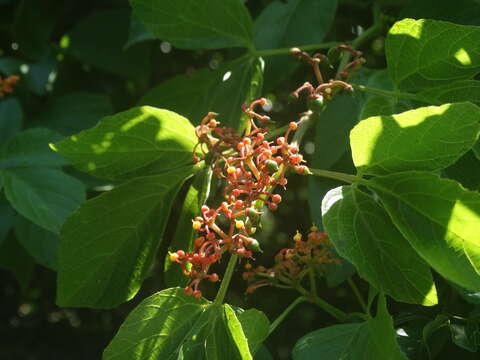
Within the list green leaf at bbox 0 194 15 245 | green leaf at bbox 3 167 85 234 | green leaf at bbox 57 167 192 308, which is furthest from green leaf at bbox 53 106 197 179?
green leaf at bbox 0 194 15 245

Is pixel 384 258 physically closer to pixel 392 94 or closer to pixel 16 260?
pixel 392 94

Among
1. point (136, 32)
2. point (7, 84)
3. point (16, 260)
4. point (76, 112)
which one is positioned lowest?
point (16, 260)

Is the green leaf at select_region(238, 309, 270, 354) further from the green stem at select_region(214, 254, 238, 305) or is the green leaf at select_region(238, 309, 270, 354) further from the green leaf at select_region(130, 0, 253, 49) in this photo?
the green leaf at select_region(130, 0, 253, 49)

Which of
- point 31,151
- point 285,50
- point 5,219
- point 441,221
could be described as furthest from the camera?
point 5,219

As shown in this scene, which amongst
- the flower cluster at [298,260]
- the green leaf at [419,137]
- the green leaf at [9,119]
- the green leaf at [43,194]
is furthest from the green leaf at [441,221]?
the green leaf at [9,119]

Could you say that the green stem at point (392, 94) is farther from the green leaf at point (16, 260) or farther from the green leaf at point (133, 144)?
the green leaf at point (16, 260)

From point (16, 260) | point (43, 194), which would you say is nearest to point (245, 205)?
point (43, 194)

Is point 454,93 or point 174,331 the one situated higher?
point 454,93

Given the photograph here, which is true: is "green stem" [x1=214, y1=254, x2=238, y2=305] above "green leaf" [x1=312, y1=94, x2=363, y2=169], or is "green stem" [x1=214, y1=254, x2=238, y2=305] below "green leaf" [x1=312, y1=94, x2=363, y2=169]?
below
